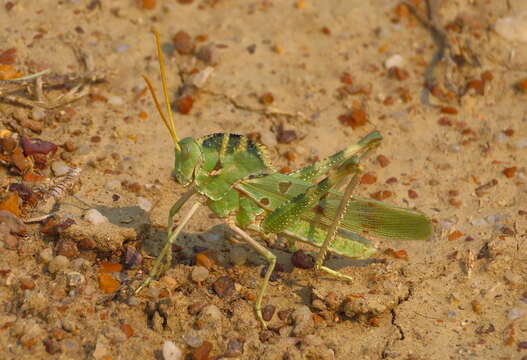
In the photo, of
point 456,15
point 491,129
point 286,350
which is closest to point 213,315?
point 286,350

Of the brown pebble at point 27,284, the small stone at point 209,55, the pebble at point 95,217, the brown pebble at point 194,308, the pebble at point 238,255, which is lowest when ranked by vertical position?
the brown pebble at point 27,284

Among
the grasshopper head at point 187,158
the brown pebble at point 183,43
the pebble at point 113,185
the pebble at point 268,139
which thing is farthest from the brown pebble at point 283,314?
the brown pebble at point 183,43

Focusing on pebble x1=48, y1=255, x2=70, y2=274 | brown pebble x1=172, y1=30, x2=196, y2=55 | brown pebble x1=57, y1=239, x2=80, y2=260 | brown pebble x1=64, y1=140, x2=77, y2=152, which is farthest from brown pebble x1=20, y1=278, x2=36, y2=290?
brown pebble x1=172, y1=30, x2=196, y2=55

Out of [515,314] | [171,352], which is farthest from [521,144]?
[171,352]

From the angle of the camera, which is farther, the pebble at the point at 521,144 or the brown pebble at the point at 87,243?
the pebble at the point at 521,144

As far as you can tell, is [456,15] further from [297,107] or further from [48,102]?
[48,102]

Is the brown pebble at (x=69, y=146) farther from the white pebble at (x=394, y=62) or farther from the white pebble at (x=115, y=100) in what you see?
the white pebble at (x=394, y=62)

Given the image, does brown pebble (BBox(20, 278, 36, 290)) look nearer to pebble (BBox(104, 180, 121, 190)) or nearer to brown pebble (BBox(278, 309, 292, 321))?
pebble (BBox(104, 180, 121, 190))
